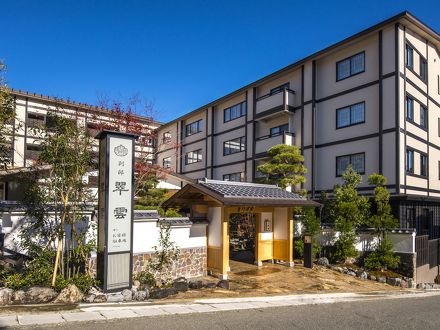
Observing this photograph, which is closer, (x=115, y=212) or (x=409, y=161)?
(x=115, y=212)

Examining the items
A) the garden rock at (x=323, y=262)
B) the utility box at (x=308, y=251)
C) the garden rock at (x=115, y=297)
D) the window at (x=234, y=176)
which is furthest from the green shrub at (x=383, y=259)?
the window at (x=234, y=176)

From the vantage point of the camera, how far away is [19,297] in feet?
26.8

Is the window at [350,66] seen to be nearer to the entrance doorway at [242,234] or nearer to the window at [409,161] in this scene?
the window at [409,161]

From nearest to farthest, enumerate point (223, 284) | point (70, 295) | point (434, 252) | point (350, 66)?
point (70, 295), point (223, 284), point (434, 252), point (350, 66)

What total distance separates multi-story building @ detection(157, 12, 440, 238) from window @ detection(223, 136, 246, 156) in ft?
2.49

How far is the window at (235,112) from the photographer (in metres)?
30.8

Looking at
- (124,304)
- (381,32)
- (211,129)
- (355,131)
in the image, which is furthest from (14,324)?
(211,129)

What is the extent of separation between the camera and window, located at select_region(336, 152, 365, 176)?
70.4 feet

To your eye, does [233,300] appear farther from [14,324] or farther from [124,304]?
[14,324]

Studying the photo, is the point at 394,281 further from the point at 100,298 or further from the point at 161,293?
the point at 100,298

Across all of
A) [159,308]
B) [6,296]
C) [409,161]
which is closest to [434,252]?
[409,161]

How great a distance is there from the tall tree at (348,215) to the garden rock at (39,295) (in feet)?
41.8

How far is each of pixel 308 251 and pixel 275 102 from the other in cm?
1313

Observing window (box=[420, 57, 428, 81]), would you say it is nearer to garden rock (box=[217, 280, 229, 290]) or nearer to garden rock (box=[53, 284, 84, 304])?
garden rock (box=[217, 280, 229, 290])
